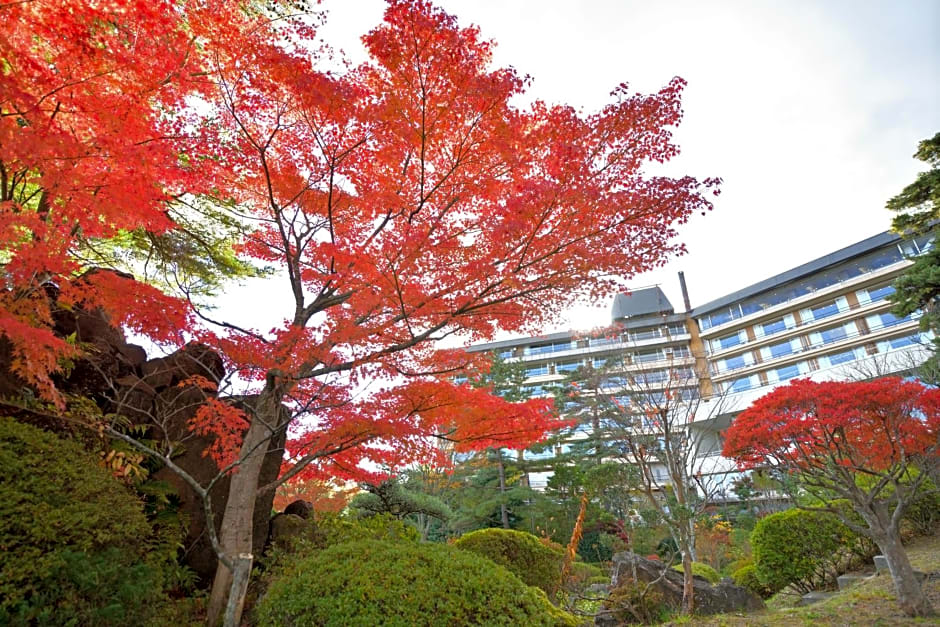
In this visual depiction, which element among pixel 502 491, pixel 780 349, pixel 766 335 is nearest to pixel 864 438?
pixel 502 491

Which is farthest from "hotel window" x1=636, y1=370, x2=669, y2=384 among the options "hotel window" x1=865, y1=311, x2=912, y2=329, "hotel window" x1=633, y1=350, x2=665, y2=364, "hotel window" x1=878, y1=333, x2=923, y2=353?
"hotel window" x1=865, y1=311, x2=912, y2=329

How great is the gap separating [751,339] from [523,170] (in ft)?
120

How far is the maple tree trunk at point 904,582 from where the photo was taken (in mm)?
5969

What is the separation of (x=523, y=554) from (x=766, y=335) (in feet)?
112

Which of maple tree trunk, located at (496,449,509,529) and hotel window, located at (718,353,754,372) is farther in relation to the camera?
hotel window, located at (718,353,754,372)

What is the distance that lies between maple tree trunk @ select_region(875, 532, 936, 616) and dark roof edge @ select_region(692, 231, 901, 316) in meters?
27.2

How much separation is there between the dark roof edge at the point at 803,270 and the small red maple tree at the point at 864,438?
25.2 m

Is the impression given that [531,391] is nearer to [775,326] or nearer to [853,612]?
[853,612]

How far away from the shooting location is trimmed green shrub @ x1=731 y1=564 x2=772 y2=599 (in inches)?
403

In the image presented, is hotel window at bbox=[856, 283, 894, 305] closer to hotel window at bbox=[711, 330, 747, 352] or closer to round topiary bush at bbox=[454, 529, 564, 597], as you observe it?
hotel window at bbox=[711, 330, 747, 352]

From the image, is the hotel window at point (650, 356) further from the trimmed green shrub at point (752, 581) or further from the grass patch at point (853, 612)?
the grass patch at point (853, 612)

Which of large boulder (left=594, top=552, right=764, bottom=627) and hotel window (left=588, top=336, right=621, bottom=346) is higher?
hotel window (left=588, top=336, right=621, bottom=346)

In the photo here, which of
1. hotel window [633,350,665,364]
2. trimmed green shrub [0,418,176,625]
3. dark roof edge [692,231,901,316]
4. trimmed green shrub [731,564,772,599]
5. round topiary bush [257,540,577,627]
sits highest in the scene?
dark roof edge [692,231,901,316]

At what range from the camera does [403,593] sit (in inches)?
157
